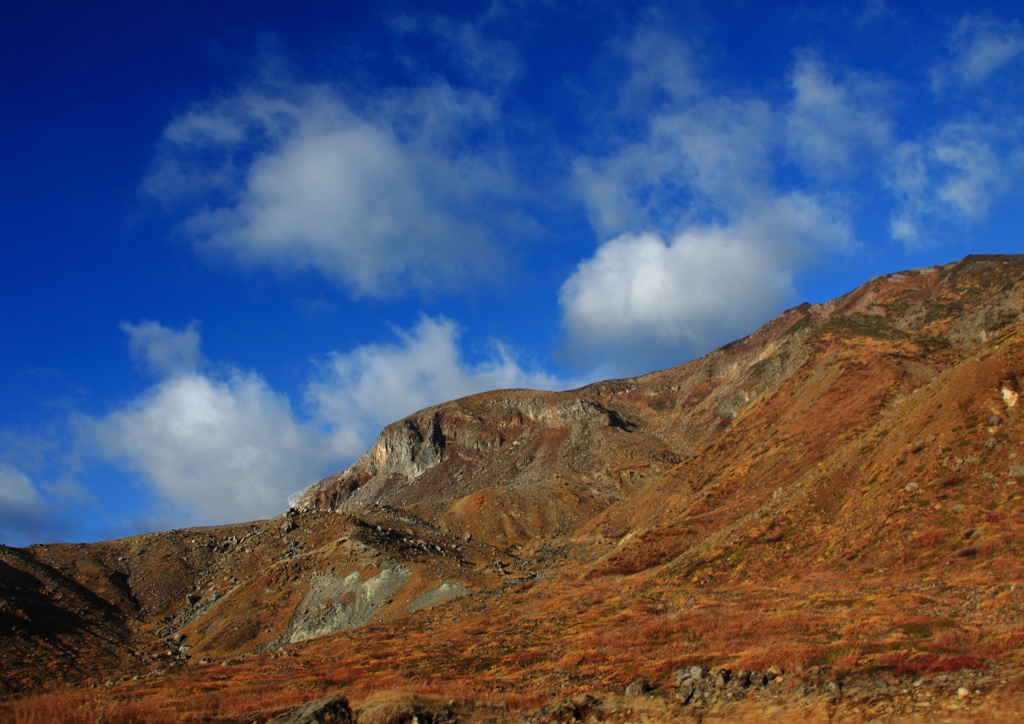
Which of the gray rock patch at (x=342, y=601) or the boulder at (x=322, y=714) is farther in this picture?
the gray rock patch at (x=342, y=601)

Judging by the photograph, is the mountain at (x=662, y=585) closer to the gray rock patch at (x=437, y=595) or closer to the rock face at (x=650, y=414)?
the gray rock patch at (x=437, y=595)

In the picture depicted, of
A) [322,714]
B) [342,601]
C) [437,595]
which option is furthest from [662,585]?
[322,714]

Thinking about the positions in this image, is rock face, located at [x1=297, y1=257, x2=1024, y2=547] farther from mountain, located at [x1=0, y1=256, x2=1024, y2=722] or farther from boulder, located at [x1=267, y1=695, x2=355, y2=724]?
boulder, located at [x1=267, y1=695, x2=355, y2=724]

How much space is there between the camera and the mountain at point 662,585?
60.8 feet

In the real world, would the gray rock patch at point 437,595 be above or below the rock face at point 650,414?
below

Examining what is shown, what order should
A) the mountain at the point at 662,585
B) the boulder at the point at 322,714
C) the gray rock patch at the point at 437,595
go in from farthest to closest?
the gray rock patch at the point at 437,595 < the mountain at the point at 662,585 < the boulder at the point at 322,714

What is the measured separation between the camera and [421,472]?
149375 mm

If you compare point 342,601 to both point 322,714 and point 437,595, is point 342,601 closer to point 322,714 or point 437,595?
point 437,595

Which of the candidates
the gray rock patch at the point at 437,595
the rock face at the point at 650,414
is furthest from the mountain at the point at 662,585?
the rock face at the point at 650,414

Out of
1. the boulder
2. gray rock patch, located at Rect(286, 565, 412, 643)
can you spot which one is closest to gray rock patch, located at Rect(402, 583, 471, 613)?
gray rock patch, located at Rect(286, 565, 412, 643)

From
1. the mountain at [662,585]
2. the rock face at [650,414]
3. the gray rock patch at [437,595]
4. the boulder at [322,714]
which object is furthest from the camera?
the rock face at [650,414]

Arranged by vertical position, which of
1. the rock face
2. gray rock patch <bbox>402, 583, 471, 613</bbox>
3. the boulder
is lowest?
gray rock patch <bbox>402, 583, 471, 613</bbox>

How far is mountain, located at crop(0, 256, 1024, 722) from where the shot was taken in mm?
18531

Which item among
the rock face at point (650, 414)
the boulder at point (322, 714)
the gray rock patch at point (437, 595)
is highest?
the rock face at point (650, 414)
